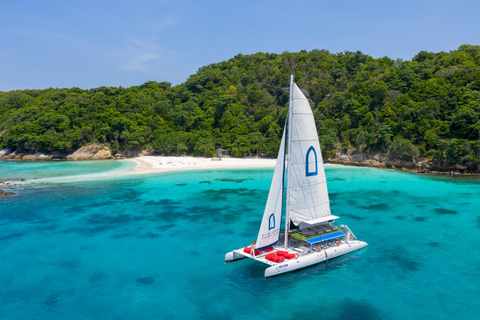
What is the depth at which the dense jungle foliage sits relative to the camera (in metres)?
62.6

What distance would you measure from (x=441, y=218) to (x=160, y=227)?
2720 centimetres

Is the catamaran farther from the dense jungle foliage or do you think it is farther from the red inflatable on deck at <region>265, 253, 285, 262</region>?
the dense jungle foliage

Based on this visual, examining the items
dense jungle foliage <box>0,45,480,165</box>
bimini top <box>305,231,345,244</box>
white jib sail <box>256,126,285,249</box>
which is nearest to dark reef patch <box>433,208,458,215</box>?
bimini top <box>305,231,345,244</box>

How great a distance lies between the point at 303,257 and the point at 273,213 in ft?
10.4

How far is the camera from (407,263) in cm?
1952

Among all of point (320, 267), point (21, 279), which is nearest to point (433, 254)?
point (320, 267)

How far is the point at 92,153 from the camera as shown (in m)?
93.4

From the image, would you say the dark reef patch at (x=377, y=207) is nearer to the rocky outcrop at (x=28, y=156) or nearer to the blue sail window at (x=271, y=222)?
the blue sail window at (x=271, y=222)

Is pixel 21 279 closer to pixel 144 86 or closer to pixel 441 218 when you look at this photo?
pixel 441 218

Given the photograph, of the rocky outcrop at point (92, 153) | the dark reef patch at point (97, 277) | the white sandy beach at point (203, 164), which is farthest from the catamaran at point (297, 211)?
the rocky outcrop at point (92, 153)

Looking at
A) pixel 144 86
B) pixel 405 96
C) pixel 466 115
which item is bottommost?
pixel 466 115

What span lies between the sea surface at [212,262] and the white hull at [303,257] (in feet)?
1.78

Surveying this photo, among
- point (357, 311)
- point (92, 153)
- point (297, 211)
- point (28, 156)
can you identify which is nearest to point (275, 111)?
point (92, 153)

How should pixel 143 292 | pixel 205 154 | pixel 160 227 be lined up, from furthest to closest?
1. pixel 205 154
2. pixel 160 227
3. pixel 143 292
